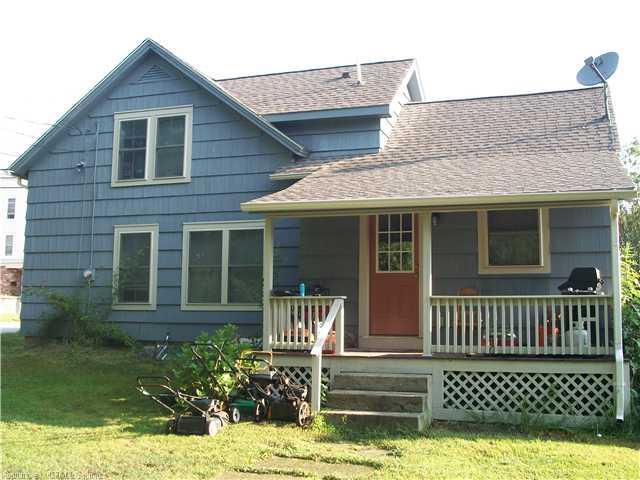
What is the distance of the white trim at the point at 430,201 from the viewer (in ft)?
25.4

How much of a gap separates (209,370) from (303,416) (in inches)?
52.6

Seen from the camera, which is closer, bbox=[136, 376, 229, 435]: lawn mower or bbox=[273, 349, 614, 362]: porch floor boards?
bbox=[136, 376, 229, 435]: lawn mower

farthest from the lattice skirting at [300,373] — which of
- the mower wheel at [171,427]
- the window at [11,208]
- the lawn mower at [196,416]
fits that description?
the window at [11,208]

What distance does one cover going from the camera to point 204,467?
6.08 meters

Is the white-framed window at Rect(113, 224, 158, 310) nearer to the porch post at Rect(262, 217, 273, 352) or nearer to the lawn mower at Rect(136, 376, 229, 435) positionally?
the porch post at Rect(262, 217, 273, 352)

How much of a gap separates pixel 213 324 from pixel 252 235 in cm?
171

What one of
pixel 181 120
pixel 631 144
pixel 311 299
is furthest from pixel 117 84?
pixel 631 144

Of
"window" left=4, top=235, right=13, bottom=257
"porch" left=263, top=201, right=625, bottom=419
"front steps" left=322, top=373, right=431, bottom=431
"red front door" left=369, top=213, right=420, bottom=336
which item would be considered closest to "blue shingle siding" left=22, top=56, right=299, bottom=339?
"red front door" left=369, top=213, right=420, bottom=336

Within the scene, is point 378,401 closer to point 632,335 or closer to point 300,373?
point 300,373

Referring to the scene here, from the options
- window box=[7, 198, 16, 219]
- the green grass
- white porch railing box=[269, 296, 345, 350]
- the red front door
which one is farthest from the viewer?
window box=[7, 198, 16, 219]

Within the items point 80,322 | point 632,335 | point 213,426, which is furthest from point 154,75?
point 632,335

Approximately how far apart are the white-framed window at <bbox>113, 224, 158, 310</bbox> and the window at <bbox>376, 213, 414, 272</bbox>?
4.26m

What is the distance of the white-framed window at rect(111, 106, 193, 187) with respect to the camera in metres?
12.2

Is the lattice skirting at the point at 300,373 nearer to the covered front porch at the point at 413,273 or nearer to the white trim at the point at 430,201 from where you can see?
the covered front porch at the point at 413,273
